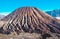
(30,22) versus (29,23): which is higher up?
(30,22)

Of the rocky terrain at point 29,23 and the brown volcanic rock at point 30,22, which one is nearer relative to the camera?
the rocky terrain at point 29,23

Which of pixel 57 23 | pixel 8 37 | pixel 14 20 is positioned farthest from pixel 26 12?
pixel 8 37

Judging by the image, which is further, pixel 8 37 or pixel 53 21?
A: pixel 53 21

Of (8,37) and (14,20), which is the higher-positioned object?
(14,20)

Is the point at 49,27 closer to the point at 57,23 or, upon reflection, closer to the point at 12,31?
the point at 57,23

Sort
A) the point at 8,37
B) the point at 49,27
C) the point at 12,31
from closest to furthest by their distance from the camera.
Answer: the point at 8,37 < the point at 12,31 < the point at 49,27

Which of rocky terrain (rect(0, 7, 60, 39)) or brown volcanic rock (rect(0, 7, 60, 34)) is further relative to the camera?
brown volcanic rock (rect(0, 7, 60, 34))
